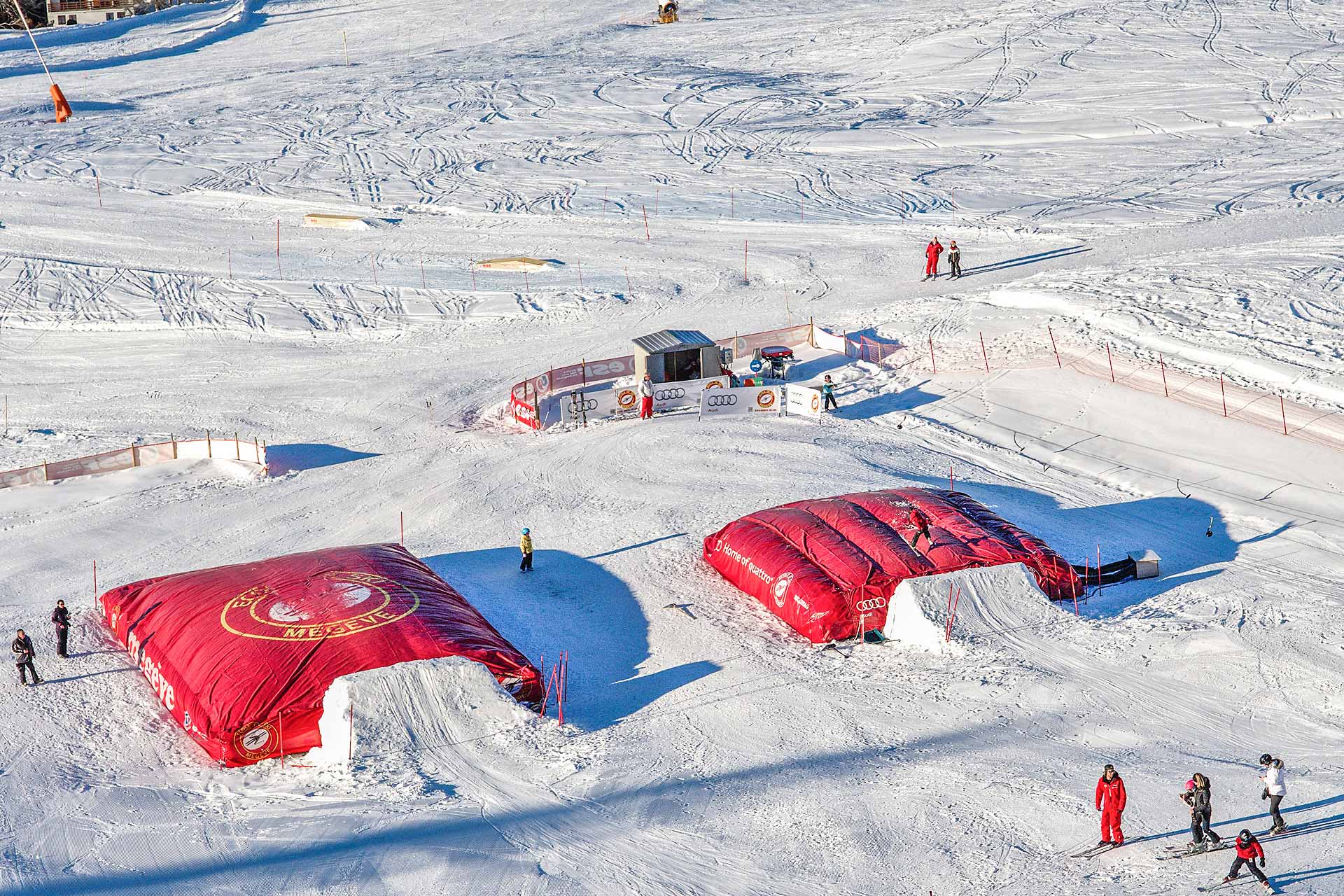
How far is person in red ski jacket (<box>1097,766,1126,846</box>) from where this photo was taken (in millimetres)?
13867

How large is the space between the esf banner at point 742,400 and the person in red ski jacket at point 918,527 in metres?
9.00

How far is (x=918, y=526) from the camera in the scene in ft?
69.8

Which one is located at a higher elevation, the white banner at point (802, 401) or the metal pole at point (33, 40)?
the metal pole at point (33, 40)

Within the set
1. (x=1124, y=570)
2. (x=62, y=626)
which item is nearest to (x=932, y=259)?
(x=1124, y=570)

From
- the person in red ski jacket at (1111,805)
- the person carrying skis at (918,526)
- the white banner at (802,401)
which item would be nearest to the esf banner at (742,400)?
the white banner at (802,401)

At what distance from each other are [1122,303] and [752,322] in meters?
9.48

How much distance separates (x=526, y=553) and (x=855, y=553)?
5613 millimetres

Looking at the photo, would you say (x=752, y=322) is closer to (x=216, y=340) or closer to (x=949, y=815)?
(x=216, y=340)

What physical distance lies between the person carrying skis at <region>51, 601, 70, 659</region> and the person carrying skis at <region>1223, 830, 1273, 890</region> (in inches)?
605

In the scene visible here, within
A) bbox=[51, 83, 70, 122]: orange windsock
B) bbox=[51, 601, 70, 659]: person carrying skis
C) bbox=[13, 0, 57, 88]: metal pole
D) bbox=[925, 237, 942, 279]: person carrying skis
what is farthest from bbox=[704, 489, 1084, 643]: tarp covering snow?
bbox=[51, 83, 70, 122]: orange windsock

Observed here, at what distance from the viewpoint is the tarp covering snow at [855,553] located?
65.8 feet

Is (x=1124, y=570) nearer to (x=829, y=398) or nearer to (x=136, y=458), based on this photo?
(x=829, y=398)

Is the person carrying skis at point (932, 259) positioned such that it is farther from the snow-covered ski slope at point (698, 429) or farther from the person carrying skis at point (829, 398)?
the person carrying skis at point (829, 398)

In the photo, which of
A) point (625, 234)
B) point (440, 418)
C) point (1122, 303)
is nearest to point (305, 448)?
point (440, 418)
